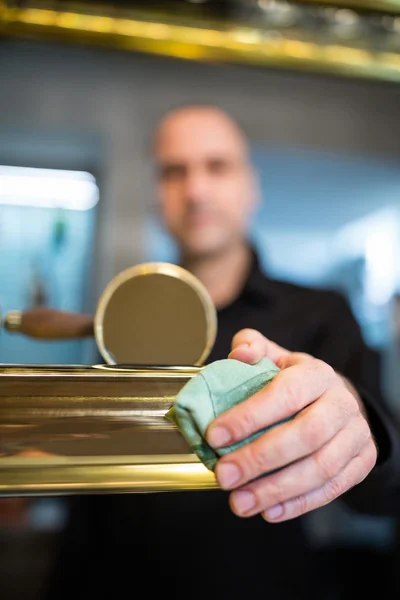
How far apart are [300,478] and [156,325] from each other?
144mm

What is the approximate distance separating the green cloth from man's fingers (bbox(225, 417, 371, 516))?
0.07 feet

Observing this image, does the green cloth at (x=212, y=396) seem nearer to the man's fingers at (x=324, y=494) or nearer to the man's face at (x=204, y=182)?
the man's fingers at (x=324, y=494)

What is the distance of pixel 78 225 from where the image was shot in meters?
0.58

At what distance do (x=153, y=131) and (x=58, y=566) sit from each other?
57cm

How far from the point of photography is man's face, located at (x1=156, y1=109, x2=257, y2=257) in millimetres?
537

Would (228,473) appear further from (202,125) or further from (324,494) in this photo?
(202,125)

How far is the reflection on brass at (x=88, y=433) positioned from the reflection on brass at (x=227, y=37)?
1.80ft

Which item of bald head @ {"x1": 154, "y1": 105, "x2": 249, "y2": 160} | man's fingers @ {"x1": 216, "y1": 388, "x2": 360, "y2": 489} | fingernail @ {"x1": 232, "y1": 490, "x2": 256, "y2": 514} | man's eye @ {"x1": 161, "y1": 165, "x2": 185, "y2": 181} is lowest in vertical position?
fingernail @ {"x1": 232, "y1": 490, "x2": 256, "y2": 514}

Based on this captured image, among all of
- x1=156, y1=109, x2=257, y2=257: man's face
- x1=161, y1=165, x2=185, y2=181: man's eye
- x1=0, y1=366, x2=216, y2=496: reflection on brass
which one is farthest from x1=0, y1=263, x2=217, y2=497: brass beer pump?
x1=161, y1=165, x2=185, y2=181: man's eye

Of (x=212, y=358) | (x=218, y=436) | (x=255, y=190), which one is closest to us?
(x=218, y=436)

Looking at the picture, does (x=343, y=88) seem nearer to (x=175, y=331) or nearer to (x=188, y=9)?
(x=188, y=9)

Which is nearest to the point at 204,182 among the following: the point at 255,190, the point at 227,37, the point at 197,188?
the point at 197,188

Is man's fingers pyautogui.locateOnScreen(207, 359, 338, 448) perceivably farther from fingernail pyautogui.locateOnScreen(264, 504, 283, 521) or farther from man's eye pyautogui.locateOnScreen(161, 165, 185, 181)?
man's eye pyautogui.locateOnScreen(161, 165, 185, 181)

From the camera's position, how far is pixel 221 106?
26.9 inches
